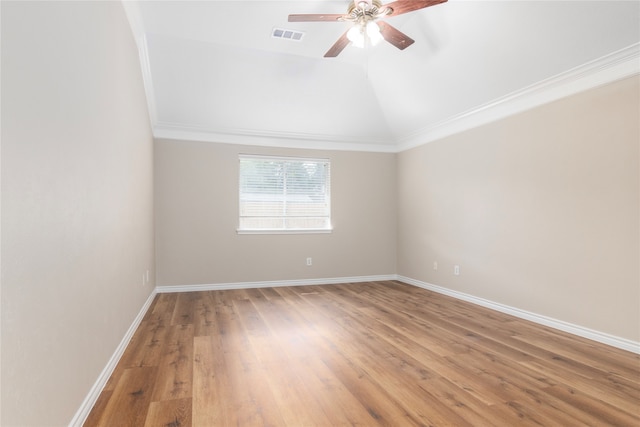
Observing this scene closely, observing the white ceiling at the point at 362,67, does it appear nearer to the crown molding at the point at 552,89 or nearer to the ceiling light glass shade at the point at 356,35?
the crown molding at the point at 552,89

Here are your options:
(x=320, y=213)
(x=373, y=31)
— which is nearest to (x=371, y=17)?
(x=373, y=31)

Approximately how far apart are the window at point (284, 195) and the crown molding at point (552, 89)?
2.06 m

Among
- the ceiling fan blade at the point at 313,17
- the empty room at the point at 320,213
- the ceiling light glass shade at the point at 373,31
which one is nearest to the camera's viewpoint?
the empty room at the point at 320,213

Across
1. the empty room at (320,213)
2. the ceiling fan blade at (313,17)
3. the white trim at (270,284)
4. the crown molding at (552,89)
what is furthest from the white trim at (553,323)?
the ceiling fan blade at (313,17)

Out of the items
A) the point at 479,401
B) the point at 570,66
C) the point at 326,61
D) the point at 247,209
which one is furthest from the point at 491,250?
the point at 247,209

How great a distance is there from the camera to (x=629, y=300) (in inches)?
116

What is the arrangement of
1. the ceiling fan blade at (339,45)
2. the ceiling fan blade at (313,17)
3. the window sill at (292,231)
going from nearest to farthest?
the ceiling fan blade at (313,17) < the ceiling fan blade at (339,45) < the window sill at (292,231)

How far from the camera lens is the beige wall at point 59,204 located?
112 cm

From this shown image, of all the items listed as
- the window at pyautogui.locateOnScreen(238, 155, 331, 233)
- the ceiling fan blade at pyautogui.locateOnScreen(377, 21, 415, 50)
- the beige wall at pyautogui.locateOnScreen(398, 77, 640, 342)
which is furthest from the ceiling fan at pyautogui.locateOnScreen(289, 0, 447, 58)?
the window at pyautogui.locateOnScreen(238, 155, 331, 233)

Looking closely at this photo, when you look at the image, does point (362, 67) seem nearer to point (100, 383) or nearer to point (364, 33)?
point (364, 33)

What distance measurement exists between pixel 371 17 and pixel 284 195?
342 cm

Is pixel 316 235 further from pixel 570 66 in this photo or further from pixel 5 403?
pixel 5 403

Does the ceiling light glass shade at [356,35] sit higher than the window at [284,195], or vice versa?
the ceiling light glass shade at [356,35]

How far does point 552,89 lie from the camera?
3.58 meters
